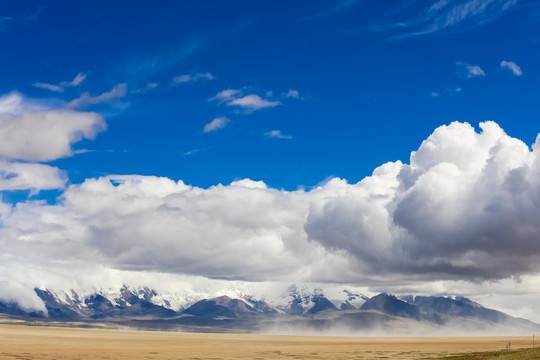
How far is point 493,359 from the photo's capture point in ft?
440

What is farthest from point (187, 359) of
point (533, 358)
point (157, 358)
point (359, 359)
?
point (533, 358)

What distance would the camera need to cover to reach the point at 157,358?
179750mm

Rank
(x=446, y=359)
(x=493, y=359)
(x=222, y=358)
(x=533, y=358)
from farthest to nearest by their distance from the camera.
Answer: (x=222, y=358), (x=446, y=359), (x=493, y=359), (x=533, y=358)

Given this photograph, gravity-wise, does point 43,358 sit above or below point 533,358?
below

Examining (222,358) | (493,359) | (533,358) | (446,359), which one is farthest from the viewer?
(222,358)

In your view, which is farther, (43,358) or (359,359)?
(359,359)

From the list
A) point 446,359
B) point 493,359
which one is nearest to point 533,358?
point 493,359

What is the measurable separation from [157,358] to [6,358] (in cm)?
4310

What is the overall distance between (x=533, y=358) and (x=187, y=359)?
324ft

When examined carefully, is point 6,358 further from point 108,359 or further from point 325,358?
point 325,358

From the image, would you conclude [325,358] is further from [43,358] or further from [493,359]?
[43,358]

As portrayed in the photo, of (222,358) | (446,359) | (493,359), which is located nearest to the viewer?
(493,359)

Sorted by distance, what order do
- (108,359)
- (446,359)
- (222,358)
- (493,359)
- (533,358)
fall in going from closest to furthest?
1. (533,358)
2. (493,359)
3. (446,359)
4. (108,359)
5. (222,358)

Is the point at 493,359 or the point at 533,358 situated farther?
the point at 493,359
